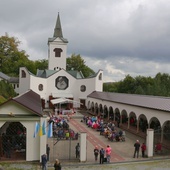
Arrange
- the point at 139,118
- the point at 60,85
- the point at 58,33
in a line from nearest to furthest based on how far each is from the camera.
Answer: the point at 139,118
the point at 60,85
the point at 58,33

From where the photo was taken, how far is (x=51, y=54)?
170ft

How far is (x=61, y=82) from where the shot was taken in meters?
48.0

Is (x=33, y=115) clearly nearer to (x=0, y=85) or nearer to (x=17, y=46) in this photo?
(x=0, y=85)

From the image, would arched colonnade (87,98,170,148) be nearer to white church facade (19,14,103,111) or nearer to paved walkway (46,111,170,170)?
paved walkway (46,111,170,170)

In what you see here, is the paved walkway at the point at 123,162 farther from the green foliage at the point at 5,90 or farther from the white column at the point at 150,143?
the green foliage at the point at 5,90

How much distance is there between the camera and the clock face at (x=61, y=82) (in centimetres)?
4762

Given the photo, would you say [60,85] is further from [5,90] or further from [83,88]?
[5,90]

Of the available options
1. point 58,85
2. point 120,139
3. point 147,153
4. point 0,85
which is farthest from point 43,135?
point 58,85

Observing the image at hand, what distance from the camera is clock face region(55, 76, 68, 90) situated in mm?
47625

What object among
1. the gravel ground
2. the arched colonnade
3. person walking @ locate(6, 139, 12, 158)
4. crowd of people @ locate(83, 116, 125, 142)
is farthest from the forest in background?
person walking @ locate(6, 139, 12, 158)

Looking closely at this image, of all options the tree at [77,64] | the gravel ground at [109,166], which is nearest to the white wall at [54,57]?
the tree at [77,64]

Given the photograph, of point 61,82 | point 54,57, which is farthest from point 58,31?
point 61,82

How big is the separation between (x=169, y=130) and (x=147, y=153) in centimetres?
701

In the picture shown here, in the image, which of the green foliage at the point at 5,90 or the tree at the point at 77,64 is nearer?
the green foliage at the point at 5,90
